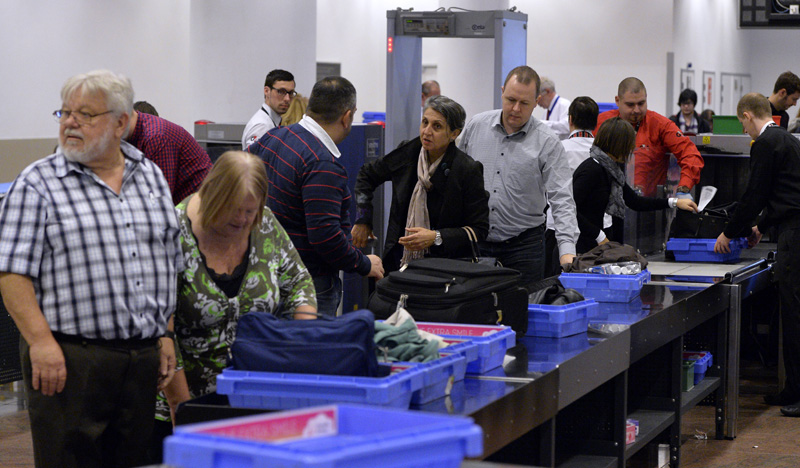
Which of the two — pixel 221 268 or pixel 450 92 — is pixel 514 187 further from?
pixel 450 92

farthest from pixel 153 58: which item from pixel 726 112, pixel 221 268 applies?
pixel 726 112

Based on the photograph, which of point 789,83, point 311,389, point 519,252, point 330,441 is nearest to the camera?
point 330,441

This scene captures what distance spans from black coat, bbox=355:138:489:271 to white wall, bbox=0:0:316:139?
4356 mm

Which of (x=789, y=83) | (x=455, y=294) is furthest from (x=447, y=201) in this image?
(x=789, y=83)

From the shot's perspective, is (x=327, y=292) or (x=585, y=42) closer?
(x=327, y=292)

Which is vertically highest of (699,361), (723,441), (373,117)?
(373,117)

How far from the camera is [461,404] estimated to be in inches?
94.1

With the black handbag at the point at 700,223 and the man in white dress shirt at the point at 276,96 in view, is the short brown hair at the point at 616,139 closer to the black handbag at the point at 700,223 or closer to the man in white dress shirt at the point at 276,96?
the black handbag at the point at 700,223

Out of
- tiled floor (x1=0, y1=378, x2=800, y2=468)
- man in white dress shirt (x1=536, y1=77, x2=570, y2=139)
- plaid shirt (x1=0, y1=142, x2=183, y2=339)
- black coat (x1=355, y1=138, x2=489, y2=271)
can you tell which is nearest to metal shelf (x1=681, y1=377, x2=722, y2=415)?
tiled floor (x1=0, y1=378, x2=800, y2=468)

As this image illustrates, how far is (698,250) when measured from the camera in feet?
18.4

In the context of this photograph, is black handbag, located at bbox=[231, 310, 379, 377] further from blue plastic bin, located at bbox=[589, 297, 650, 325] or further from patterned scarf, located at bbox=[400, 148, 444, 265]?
patterned scarf, located at bbox=[400, 148, 444, 265]

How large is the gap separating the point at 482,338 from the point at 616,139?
2771 millimetres

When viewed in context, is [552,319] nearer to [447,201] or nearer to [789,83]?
[447,201]

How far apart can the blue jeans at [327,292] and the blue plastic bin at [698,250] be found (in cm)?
248
